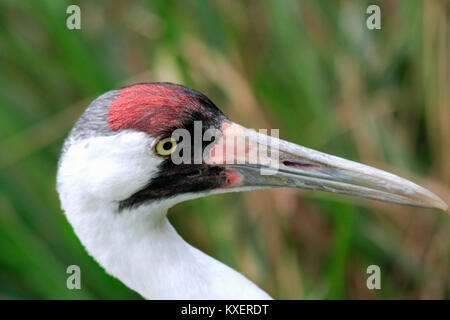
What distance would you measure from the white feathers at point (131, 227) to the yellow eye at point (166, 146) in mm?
22

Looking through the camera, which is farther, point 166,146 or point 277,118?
point 277,118

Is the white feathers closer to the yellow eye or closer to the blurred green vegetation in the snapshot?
the yellow eye

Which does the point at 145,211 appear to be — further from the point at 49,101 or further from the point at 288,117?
the point at 49,101

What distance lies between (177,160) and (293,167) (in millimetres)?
342

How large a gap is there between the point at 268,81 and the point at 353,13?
2.00ft

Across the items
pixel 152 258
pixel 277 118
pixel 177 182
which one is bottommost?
pixel 152 258

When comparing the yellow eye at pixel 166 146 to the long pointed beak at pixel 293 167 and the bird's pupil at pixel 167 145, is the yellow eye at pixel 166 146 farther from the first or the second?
the long pointed beak at pixel 293 167

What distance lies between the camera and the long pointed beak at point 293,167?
1598 millimetres

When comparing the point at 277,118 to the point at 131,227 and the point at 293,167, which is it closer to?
the point at 293,167

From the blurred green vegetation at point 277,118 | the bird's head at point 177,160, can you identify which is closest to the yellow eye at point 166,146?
the bird's head at point 177,160

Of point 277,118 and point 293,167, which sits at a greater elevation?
point 277,118

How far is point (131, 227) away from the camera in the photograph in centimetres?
162

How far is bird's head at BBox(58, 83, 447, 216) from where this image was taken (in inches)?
60.0

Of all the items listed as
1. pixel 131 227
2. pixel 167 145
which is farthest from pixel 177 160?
pixel 131 227
